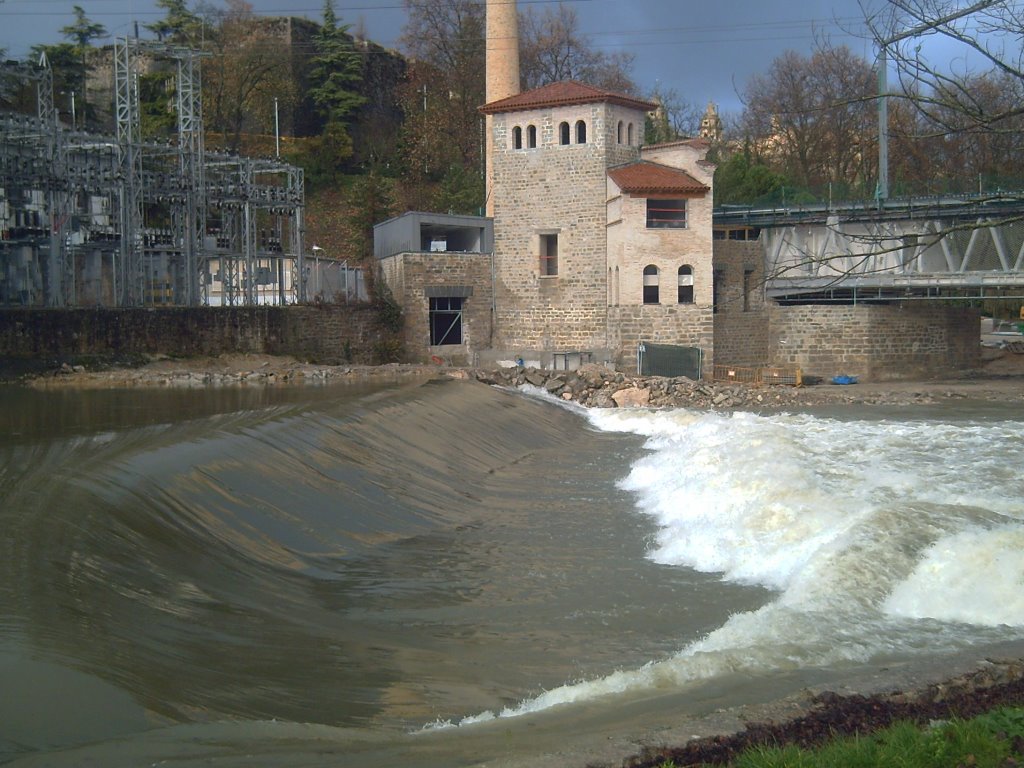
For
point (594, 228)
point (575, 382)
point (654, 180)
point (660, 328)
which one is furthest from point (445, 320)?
point (654, 180)

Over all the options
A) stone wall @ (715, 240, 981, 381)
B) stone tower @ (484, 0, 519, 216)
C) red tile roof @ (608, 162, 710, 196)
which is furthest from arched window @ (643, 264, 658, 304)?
stone tower @ (484, 0, 519, 216)

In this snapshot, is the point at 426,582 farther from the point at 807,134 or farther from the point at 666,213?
the point at 807,134

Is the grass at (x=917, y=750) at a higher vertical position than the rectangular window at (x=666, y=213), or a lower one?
lower

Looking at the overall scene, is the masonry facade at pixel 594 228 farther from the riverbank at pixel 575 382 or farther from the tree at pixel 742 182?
the tree at pixel 742 182

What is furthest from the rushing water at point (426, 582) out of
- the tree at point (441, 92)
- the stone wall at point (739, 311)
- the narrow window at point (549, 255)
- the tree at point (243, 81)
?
the tree at point (243, 81)

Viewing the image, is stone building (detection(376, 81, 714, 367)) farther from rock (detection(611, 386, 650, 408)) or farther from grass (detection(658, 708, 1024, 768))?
grass (detection(658, 708, 1024, 768))

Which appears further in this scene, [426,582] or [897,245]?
[897,245]

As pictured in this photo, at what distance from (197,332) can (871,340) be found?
25.6 metres

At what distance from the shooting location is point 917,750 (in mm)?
6645

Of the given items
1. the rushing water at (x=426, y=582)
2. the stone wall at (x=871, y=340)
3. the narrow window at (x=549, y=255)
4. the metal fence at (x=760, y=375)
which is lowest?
the rushing water at (x=426, y=582)

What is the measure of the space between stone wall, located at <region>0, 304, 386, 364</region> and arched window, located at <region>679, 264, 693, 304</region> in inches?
455

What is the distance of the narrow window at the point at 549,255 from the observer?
43.9 m

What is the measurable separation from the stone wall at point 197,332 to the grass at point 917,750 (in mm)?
30979

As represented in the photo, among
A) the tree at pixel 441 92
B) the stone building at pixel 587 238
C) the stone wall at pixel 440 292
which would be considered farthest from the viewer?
the tree at pixel 441 92
